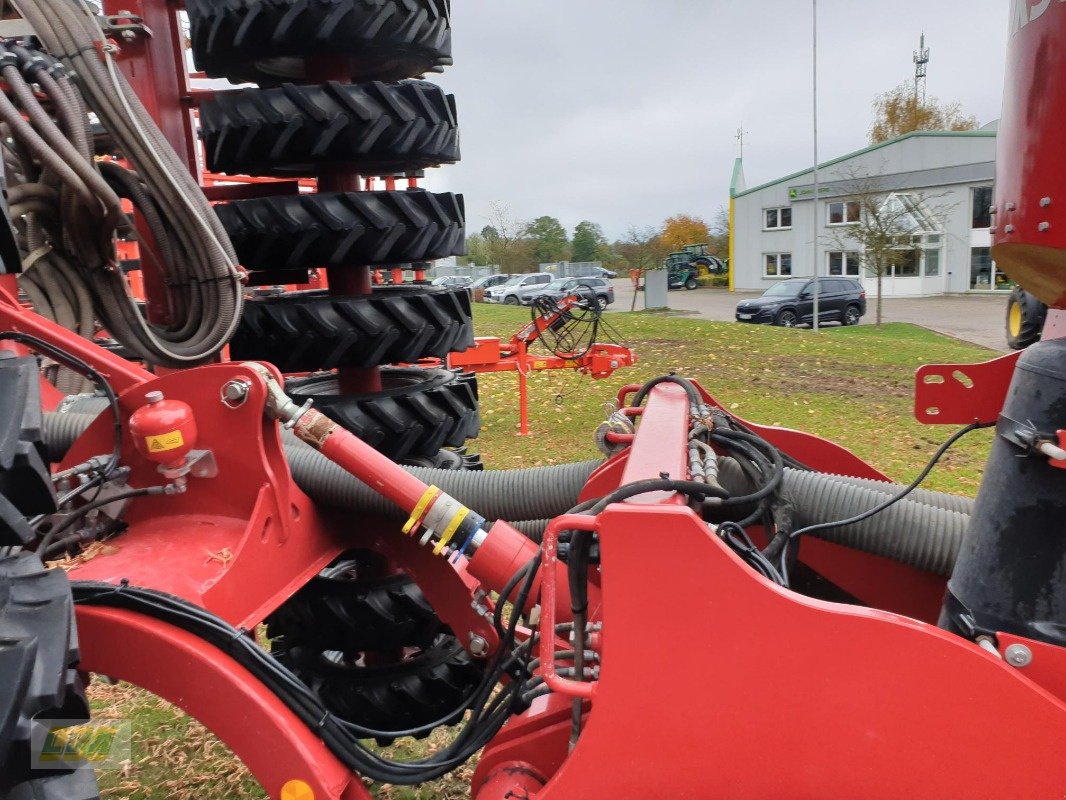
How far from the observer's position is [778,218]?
4272 centimetres

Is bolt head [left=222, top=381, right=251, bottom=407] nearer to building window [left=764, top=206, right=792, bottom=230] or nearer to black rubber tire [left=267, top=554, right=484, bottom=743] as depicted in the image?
black rubber tire [left=267, top=554, right=484, bottom=743]

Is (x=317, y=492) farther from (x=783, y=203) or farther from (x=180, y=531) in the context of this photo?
(x=783, y=203)

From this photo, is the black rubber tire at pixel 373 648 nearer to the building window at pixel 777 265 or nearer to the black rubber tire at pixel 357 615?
the black rubber tire at pixel 357 615

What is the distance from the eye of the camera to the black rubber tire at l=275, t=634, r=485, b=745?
255 centimetres

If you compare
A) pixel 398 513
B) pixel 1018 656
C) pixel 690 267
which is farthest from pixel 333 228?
pixel 690 267

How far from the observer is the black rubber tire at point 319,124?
2438 mm

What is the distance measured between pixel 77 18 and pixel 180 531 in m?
1.51

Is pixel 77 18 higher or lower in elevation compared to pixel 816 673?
higher

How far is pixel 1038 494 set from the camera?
1339mm

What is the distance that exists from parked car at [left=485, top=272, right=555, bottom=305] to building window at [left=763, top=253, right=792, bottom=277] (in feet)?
41.9

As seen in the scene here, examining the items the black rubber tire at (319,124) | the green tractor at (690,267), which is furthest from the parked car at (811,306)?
the black rubber tire at (319,124)

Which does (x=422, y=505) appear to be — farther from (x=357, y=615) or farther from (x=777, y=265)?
(x=777, y=265)

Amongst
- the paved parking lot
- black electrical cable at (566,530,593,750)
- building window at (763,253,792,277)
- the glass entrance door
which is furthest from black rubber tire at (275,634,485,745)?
building window at (763,253,792,277)

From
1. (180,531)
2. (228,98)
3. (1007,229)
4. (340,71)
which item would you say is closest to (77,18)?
(228,98)
